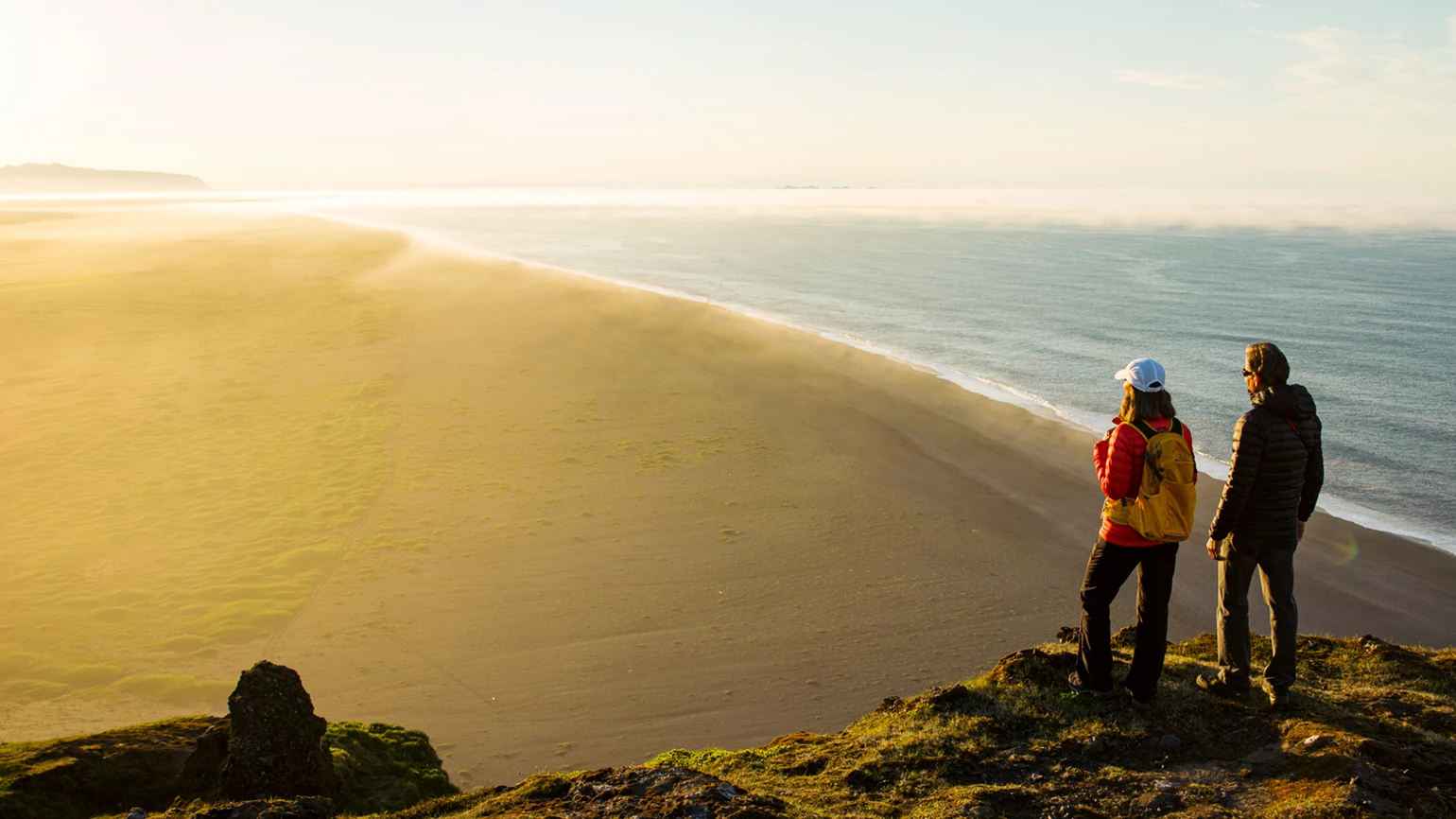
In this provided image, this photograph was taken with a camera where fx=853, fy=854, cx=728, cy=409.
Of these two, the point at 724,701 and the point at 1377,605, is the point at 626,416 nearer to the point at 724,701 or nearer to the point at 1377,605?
the point at 724,701

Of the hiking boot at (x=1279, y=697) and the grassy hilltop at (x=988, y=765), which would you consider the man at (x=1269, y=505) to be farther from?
the grassy hilltop at (x=988, y=765)

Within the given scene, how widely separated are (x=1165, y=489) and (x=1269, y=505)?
35.9 inches

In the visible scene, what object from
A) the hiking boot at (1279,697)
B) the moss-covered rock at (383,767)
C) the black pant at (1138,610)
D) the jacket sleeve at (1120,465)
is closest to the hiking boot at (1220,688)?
the hiking boot at (1279,697)

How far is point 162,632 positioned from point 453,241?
57.5 meters

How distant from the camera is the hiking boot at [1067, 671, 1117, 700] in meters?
5.45

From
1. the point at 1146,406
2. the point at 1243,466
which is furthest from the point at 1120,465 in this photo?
the point at 1243,466

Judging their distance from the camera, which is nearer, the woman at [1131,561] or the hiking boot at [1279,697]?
the woman at [1131,561]

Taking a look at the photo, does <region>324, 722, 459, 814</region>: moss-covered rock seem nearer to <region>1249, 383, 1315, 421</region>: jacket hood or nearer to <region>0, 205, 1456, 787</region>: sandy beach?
<region>0, 205, 1456, 787</region>: sandy beach

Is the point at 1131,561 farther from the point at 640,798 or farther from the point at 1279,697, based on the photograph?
the point at 640,798

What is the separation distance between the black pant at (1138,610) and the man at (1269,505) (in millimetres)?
460

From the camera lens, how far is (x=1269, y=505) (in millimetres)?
5418

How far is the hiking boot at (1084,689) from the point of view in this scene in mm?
5449

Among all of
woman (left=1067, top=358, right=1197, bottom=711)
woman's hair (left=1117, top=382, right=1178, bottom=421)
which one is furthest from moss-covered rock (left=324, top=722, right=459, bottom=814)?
woman's hair (left=1117, top=382, right=1178, bottom=421)

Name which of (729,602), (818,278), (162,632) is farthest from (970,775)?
(818,278)
